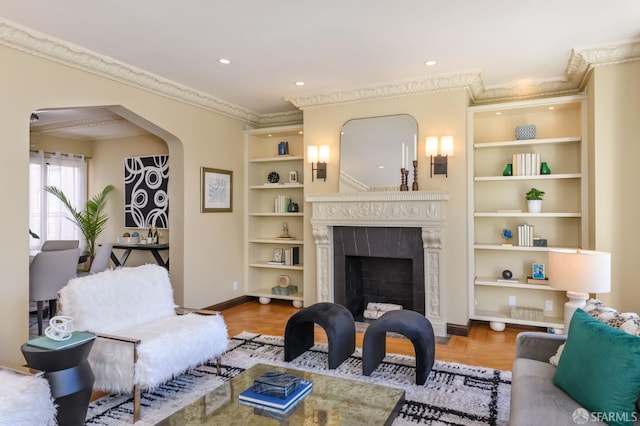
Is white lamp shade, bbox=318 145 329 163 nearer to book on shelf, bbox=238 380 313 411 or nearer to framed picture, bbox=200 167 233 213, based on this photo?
framed picture, bbox=200 167 233 213

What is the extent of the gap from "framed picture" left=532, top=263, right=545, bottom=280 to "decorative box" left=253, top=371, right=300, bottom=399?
3418 millimetres

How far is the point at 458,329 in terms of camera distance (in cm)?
435

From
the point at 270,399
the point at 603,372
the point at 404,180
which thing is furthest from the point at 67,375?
the point at 404,180

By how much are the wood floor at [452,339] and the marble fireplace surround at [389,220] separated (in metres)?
0.39

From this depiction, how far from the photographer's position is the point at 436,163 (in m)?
4.44

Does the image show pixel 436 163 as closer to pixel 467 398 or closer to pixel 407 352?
pixel 407 352

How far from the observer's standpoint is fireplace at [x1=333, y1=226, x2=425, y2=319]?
4.52m

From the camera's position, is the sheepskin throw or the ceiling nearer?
the sheepskin throw

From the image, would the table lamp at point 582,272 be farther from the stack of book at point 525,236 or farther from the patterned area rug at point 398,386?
the stack of book at point 525,236

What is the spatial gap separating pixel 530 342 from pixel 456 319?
6.47 feet

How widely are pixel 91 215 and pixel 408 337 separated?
18.7 ft

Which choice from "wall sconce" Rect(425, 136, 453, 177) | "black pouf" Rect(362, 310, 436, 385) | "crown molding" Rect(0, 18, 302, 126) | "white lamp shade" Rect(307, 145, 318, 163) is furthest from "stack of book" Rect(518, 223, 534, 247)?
"crown molding" Rect(0, 18, 302, 126)

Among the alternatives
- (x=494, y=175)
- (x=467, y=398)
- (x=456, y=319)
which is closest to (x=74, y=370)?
(x=467, y=398)

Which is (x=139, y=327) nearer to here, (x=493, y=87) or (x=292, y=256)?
(x=292, y=256)
